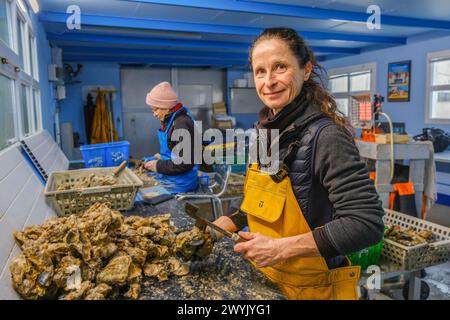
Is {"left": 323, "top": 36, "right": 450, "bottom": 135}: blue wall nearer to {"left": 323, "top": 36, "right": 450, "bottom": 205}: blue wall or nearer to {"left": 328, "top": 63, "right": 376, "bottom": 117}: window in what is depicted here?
{"left": 323, "top": 36, "right": 450, "bottom": 205}: blue wall

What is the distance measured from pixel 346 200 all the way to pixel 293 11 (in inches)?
150

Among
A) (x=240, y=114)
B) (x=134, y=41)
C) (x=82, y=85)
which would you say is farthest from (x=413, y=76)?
(x=82, y=85)

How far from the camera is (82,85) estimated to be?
8453mm

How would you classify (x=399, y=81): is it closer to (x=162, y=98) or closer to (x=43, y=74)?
(x=162, y=98)

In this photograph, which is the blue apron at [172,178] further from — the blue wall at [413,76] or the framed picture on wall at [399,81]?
the framed picture on wall at [399,81]

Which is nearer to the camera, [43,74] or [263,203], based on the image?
[263,203]

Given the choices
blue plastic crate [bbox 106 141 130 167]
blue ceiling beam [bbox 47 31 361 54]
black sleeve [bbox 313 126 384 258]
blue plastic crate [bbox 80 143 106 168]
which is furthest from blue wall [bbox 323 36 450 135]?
black sleeve [bbox 313 126 384 258]

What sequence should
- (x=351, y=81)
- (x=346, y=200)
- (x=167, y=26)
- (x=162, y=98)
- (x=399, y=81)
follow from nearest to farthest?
(x=346, y=200)
(x=162, y=98)
(x=167, y=26)
(x=399, y=81)
(x=351, y=81)

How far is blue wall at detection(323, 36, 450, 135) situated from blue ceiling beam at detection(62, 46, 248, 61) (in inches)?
116

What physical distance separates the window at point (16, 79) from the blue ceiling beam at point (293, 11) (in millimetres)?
1209

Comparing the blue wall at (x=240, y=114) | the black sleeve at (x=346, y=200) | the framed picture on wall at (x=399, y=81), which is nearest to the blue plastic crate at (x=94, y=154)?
the black sleeve at (x=346, y=200)

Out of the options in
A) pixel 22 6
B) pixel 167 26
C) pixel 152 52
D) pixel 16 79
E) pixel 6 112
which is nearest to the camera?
pixel 6 112

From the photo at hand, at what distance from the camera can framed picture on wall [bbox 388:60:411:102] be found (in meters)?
6.37
